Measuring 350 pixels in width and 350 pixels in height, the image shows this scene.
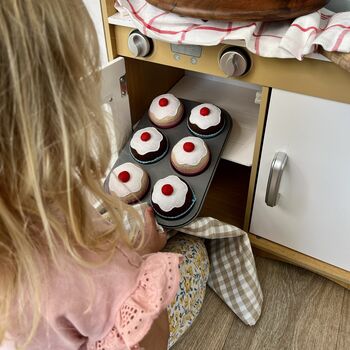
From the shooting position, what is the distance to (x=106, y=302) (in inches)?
20.5

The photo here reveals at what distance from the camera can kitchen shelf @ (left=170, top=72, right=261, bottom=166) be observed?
0.94m

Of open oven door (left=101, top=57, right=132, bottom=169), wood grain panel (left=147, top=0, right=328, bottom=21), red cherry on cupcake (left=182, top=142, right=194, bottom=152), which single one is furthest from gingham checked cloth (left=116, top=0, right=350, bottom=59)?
red cherry on cupcake (left=182, top=142, right=194, bottom=152)

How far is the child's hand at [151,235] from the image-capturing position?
812 mm

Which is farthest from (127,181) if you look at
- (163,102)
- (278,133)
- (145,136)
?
(278,133)

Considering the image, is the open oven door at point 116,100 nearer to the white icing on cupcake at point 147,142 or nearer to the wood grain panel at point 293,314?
the white icing on cupcake at point 147,142

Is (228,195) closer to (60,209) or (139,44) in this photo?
(139,44)

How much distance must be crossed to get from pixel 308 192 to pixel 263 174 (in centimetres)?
10

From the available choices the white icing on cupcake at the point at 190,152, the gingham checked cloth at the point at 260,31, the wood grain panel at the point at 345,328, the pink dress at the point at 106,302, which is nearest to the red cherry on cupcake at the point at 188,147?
the white icing on cupcake at the point at 190,152

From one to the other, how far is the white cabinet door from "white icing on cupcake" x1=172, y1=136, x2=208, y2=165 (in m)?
0.13

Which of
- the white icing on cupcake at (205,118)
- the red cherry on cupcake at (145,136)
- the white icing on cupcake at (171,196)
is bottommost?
the white icing on cupcake at (171,196)

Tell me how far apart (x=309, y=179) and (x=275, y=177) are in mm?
73

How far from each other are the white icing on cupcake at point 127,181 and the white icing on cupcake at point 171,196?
0.05 meters

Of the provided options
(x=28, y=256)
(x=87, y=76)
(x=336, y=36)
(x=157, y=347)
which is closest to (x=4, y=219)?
(x=28, y=256)

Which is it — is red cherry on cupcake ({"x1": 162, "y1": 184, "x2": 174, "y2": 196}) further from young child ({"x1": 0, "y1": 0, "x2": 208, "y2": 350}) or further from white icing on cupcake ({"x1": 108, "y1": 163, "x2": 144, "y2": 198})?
young child ({"x1": 0, "y1": 0, "x2": 208, "y2": 350})
